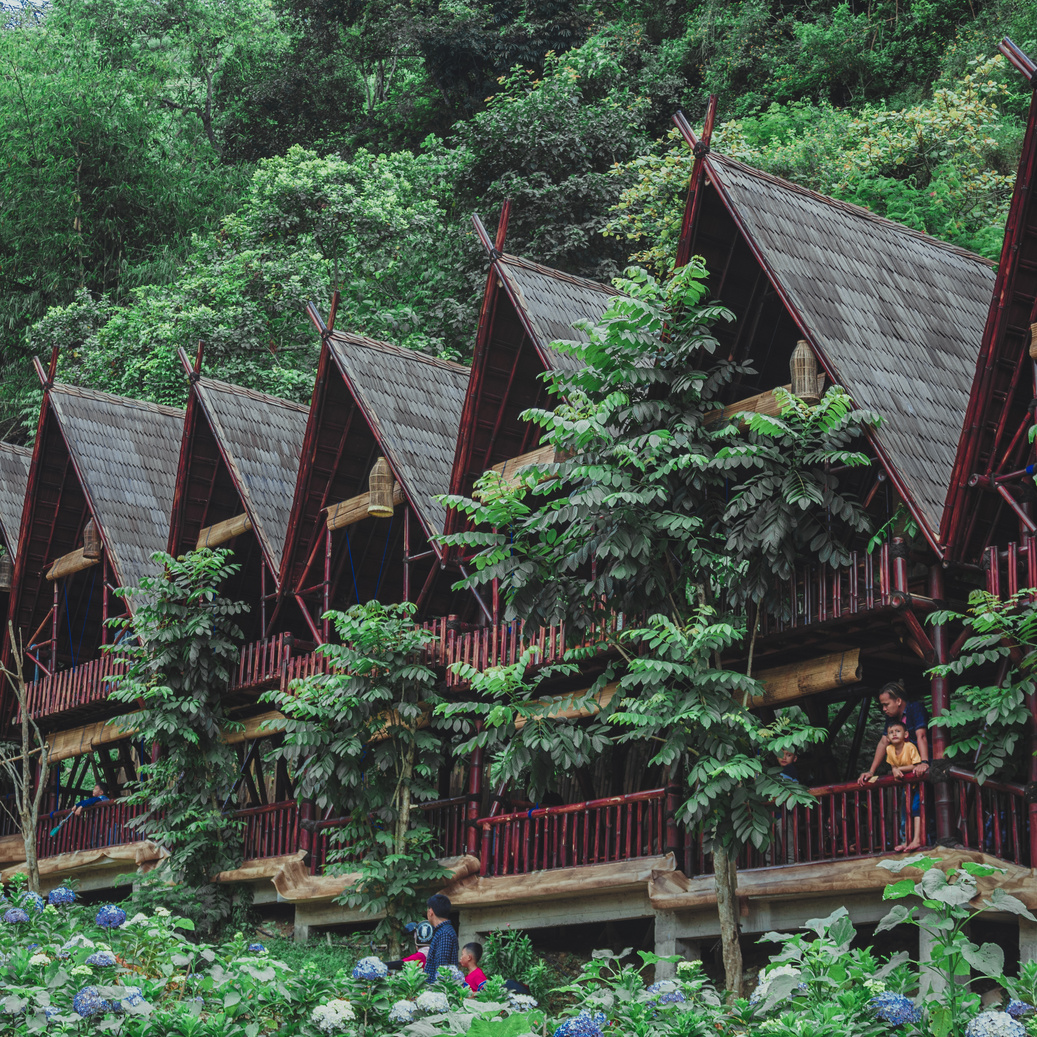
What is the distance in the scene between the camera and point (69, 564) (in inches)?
944

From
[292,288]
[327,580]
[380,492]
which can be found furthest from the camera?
[292,288]

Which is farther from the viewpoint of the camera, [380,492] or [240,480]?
[240,480]

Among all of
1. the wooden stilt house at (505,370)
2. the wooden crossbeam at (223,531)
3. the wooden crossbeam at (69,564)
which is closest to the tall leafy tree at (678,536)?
the wooden stilt house at (505,370)

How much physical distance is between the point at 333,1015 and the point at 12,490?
76.8ft

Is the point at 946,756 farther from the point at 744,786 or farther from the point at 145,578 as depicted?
the point at 145,578

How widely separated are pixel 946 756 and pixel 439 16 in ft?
100

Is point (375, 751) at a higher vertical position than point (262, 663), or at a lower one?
lower

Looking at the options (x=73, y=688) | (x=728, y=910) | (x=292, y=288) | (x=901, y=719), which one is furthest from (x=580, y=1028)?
(x=292, y=288)

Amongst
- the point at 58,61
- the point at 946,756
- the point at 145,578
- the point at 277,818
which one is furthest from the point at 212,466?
the point at 58,61

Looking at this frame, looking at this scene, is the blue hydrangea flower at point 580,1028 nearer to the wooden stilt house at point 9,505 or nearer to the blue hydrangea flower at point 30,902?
the blue hydrangea flower at point 30,902

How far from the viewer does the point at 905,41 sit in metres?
33.0

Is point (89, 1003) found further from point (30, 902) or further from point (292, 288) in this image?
point (292, 288)

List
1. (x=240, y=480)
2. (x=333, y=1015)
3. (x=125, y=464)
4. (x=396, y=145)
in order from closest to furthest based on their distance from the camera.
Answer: (x=333, y=1015), (x=240, y=480), (x=125, y=464), (x=396, y=145)

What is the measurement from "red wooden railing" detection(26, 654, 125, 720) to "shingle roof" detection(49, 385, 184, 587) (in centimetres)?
153
